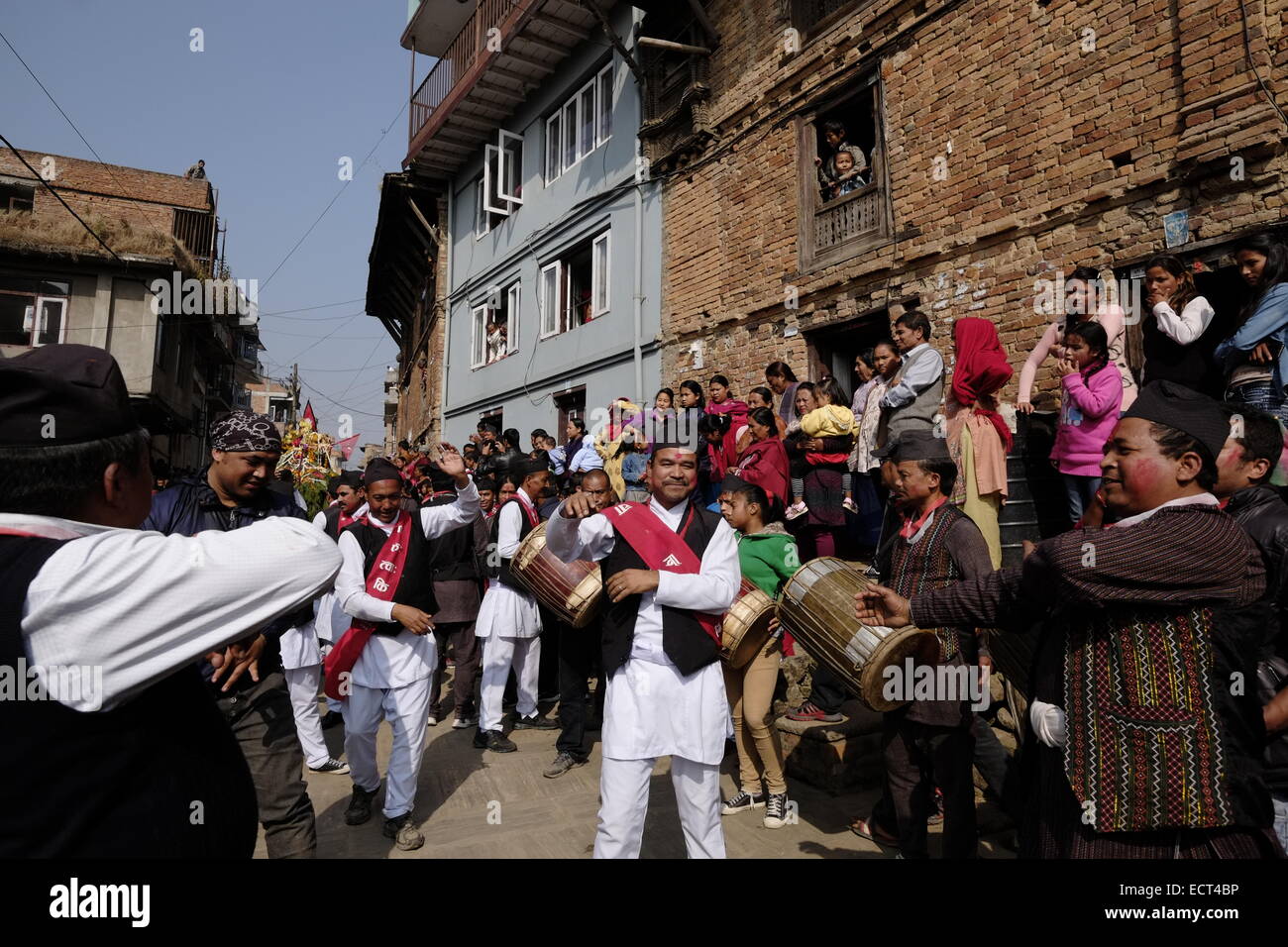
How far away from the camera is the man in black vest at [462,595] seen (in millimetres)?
6379

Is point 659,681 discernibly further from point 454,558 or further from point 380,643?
point 454,558

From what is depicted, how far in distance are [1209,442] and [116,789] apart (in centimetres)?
272

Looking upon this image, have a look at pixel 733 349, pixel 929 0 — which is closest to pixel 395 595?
pixel 733 349

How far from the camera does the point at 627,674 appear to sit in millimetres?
3291

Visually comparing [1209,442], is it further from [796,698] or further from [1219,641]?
[796,698]

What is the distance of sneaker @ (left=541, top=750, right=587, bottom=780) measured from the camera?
5340mm

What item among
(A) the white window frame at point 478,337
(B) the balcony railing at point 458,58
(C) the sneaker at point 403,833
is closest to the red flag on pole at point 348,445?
(A) the white window frame at point 478,337

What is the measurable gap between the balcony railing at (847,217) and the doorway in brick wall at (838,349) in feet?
3.75

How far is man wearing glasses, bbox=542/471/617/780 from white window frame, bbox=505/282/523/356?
11976 millimetres

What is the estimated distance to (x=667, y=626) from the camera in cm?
328

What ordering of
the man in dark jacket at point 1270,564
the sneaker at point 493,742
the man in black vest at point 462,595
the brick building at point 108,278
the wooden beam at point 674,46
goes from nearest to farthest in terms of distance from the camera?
1. the man in dark jacket at point 1270,564
2. the sneaker at point 493,742
3. the man in black vest at point 462,595
4. the wooden beam at point 674,46
5. the brick building at point 108,278

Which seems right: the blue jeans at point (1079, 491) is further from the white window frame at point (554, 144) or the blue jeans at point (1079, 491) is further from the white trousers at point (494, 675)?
the white window frame at point (554, 144)

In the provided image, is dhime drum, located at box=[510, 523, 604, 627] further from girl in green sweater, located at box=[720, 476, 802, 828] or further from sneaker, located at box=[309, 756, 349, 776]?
sneaker, located at box=[309, 756, 349, 776]

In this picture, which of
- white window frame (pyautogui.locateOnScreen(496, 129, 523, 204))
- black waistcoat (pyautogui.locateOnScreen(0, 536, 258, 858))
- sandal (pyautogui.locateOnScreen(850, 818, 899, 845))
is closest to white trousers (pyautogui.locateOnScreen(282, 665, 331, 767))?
sandal (pyautogui.locateOnScreen(850, 818, 899, 845))
